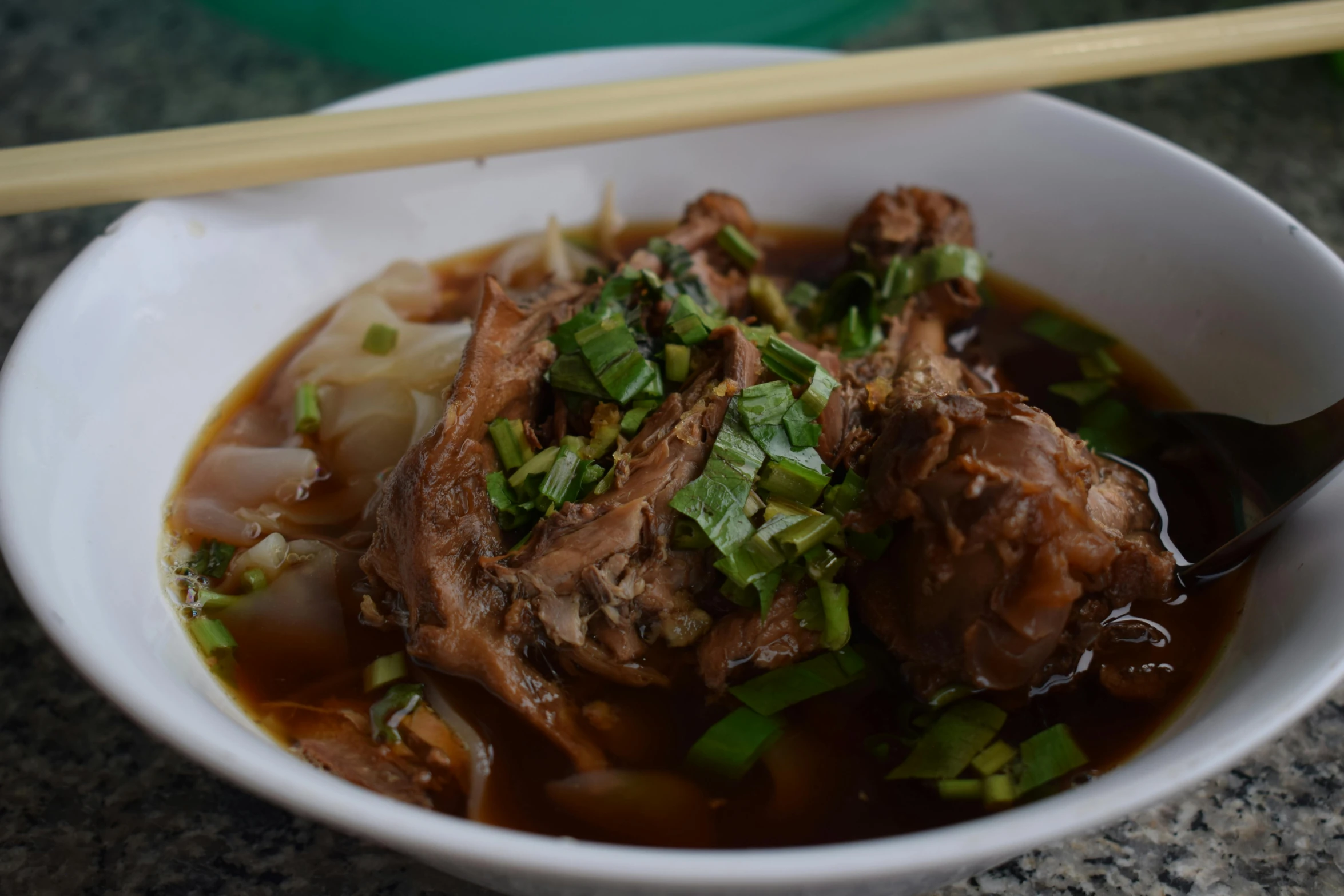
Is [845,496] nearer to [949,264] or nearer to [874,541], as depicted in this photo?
[874,541]

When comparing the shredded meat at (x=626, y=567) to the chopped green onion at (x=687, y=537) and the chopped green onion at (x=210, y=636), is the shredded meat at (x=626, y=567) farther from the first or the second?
the chopped green onion at (x=210, y=636)

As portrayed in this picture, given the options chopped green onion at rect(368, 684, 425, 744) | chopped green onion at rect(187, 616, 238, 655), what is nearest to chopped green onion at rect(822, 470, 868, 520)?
chopped green onion at rect(368, 684, 425, 744)

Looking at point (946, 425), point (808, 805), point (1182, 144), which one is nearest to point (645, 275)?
point (946, 425)

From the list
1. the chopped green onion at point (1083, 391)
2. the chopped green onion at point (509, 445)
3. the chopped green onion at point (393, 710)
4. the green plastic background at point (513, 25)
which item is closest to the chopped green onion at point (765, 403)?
the chopped green onion at point (509, 445)

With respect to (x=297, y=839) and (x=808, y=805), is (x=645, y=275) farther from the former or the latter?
(x=297, y=839)

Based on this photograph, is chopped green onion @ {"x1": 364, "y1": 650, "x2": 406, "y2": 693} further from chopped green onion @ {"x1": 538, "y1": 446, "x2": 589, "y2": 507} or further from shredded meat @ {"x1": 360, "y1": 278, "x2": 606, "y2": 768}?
chopped green onion @ {"x1": 538, "y1": 446, "x2": 589, "y2": 507}
